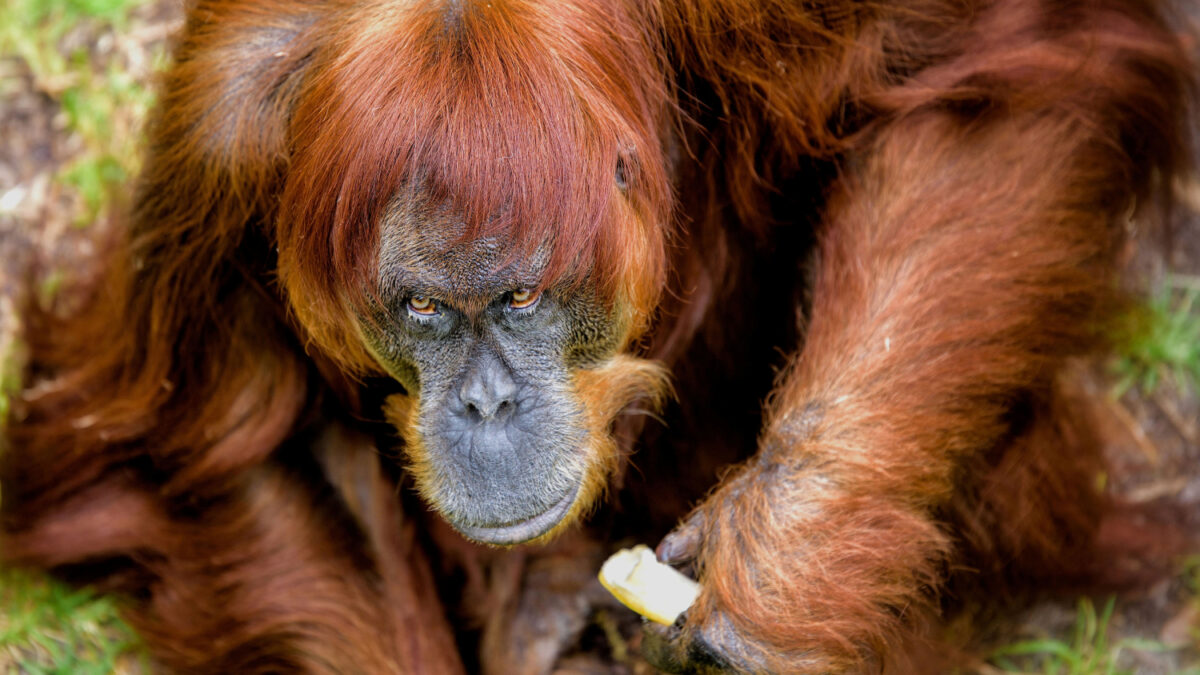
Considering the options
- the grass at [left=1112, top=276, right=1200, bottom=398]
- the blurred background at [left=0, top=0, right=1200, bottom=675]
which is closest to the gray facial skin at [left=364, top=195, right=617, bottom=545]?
the blurred background at [left=0, top=0, right=1200, bottom=675]

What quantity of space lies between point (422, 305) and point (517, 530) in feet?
1.33

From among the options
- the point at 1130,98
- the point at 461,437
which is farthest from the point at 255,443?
the point at 1130,98

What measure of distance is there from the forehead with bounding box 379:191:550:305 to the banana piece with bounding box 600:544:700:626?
569 mm

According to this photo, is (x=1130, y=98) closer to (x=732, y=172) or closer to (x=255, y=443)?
(x=732, y=172)

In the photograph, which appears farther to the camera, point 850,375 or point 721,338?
point 721,338

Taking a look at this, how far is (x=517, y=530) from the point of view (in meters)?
2.18

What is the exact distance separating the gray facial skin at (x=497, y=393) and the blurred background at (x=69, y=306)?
0.89 metres

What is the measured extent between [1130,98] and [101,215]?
253 centimetres

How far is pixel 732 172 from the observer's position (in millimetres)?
2396

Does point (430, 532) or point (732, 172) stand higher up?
point (732, 172)

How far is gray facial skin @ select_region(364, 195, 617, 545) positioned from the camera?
2100mm

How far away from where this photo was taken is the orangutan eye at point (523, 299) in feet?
6.79

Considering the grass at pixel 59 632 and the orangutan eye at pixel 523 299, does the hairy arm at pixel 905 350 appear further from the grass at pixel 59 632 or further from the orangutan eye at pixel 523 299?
the grass at pixel 59 632

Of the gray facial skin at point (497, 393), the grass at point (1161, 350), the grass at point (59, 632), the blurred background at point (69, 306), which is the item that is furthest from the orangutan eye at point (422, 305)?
the grass at point (1161, 350)
